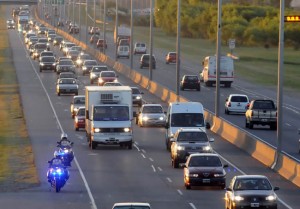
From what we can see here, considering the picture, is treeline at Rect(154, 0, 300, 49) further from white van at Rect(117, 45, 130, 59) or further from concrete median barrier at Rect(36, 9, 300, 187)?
concrete median barrier at Rect(36, 9, 300, 187)

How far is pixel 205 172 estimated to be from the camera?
37.3m

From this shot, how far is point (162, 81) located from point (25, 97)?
63.5 feet

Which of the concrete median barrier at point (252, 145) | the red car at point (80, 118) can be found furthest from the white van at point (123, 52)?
the red car at point (80, 118)

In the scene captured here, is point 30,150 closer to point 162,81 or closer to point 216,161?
point 216,161

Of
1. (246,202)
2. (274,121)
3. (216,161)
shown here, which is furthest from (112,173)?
(274,121)

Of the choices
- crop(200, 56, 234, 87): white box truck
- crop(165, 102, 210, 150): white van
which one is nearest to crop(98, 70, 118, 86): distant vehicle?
crop(200, 56, 234, 87): white box truck

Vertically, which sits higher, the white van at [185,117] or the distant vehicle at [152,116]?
the white van at [185,117]

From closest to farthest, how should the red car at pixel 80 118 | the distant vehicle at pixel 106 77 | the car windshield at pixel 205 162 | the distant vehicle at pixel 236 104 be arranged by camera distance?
1. the car windshield at pixel 205 162
2. the red car at pixel 80 118
3. the distant vehicle at pixel 236 104
4. the distant vehicle at pixel 106 77

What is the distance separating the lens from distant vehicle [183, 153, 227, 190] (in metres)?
37.3

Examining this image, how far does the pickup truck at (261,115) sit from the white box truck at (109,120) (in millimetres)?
10118

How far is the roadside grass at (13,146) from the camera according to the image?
132 ft

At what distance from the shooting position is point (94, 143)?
51312 millimetres

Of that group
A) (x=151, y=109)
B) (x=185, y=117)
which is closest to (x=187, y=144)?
(x=185, y=117)

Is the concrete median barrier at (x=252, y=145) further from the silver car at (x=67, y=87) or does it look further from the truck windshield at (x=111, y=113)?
the silver car at (x=67, y=87)
